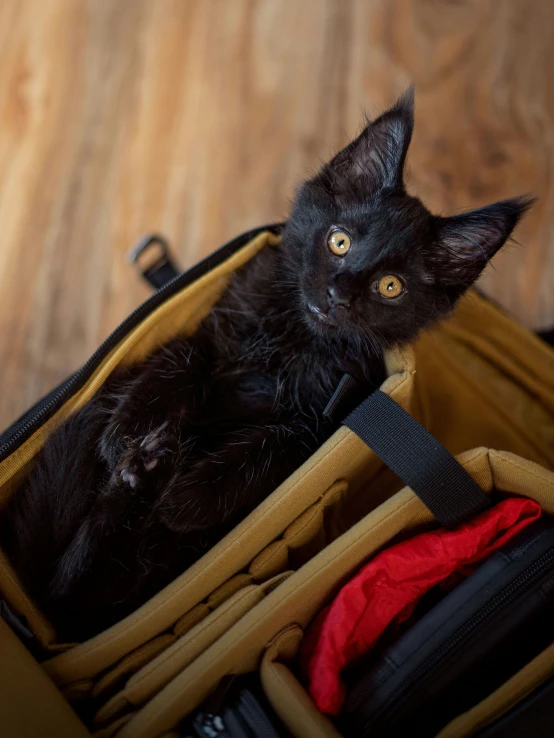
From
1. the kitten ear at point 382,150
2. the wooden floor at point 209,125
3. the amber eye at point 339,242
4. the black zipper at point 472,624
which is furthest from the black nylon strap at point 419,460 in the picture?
the wooden floor at point 209,125

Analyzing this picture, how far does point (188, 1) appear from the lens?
2061 mm

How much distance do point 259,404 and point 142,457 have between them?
0.90 ft

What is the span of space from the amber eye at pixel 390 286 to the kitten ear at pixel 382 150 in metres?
0.17

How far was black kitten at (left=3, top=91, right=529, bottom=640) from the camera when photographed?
105cm

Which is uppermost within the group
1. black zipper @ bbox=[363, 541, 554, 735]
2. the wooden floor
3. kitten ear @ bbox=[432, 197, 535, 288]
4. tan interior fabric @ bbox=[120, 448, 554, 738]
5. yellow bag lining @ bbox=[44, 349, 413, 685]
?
the wooden floor

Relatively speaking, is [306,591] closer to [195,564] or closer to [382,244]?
[195,564]

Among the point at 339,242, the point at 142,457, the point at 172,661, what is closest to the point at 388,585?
the point at 172,661

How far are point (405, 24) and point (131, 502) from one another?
73.9 inches

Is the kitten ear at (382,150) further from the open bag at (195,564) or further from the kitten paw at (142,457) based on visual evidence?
the kitten paw at (142,457)

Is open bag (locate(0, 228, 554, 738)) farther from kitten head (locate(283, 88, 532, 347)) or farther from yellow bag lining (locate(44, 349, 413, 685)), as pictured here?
kitten head (locate(283, 88, 532, 347))

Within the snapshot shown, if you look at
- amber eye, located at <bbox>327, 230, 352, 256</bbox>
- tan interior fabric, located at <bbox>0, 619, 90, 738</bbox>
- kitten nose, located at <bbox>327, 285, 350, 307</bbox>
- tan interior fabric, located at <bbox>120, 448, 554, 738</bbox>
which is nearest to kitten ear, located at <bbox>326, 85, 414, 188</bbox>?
amber eye, located at <bbox>327, 230, 352, 256</bbox>

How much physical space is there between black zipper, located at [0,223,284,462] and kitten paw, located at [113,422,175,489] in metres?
0.15

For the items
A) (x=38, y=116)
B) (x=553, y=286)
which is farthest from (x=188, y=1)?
(x=553, y=286)

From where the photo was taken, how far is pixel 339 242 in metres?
1.08
